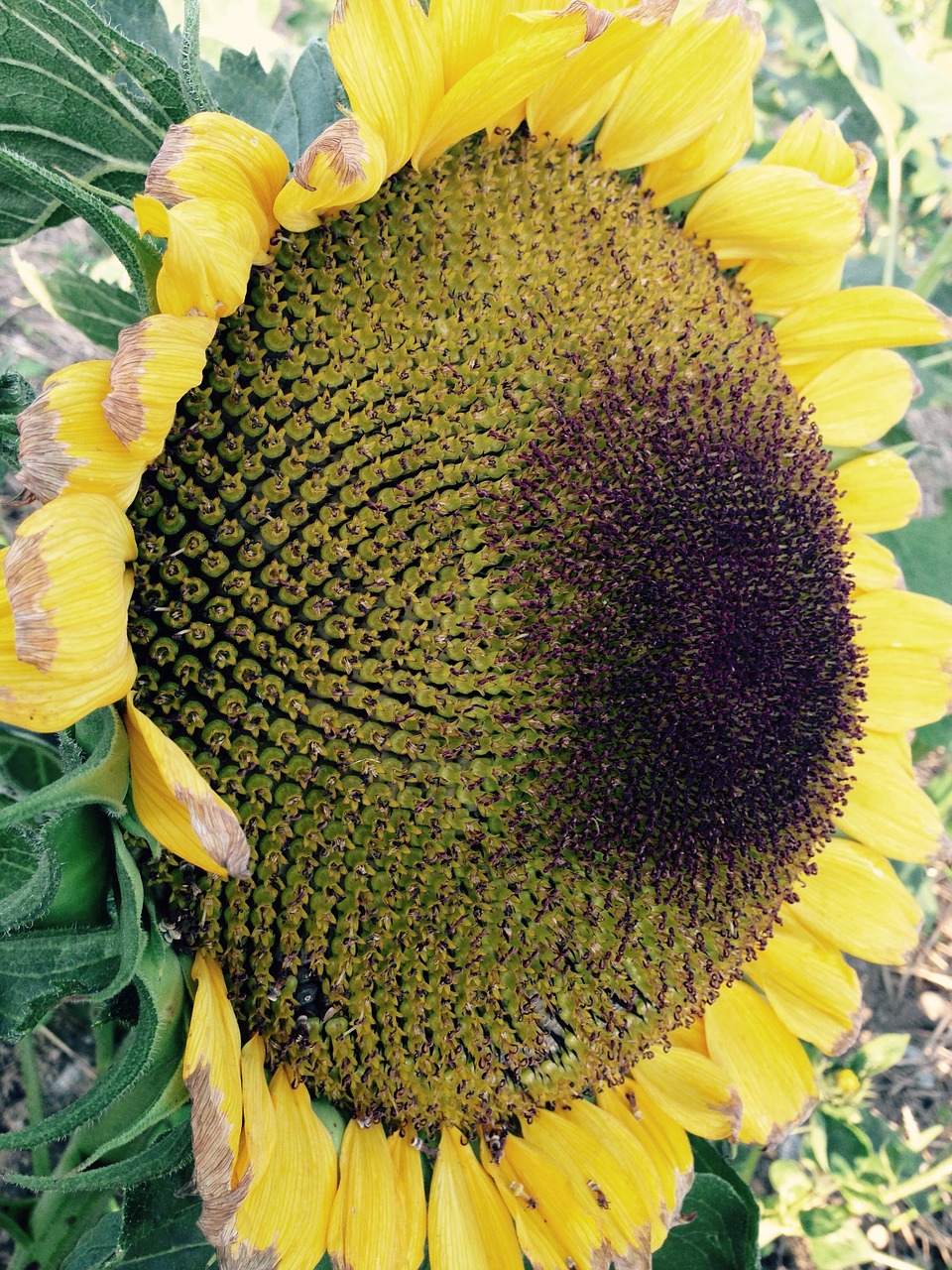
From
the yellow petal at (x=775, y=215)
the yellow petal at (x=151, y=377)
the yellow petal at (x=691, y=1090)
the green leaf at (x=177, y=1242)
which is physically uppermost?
the yellow petal at (x=775, y=215)

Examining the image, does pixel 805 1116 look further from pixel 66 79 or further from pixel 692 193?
pixel 66 79

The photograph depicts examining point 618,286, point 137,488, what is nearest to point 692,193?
point 618,286

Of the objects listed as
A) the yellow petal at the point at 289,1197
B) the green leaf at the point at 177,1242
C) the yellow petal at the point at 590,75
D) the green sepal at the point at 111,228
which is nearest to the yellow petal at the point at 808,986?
the yellow petal at the point at 289,1197

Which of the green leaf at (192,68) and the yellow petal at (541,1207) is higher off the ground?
the green leaf at (192,68)

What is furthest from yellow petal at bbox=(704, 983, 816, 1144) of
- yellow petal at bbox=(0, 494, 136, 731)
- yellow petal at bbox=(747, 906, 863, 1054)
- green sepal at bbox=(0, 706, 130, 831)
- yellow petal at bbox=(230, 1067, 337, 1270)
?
yellow petal at bbox=(0, 494, 136, 731)

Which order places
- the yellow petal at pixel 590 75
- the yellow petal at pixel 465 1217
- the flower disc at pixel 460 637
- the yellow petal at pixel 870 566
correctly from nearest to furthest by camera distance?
1. the flower disc at pixel 460 637
2. the yellow petal at pixel 590 75
3. the yellow petal at pixel 465 1217
4. the yellow petal at pixel 870 566

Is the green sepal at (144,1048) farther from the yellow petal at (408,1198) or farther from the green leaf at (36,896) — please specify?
the yellow petal at (408,1198)

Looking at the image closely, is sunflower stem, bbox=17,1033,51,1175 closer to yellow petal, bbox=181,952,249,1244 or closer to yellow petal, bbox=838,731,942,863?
yellow petal, bbox=181,952,249,1244

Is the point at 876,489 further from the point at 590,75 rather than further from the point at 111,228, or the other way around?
the point at 111,228
